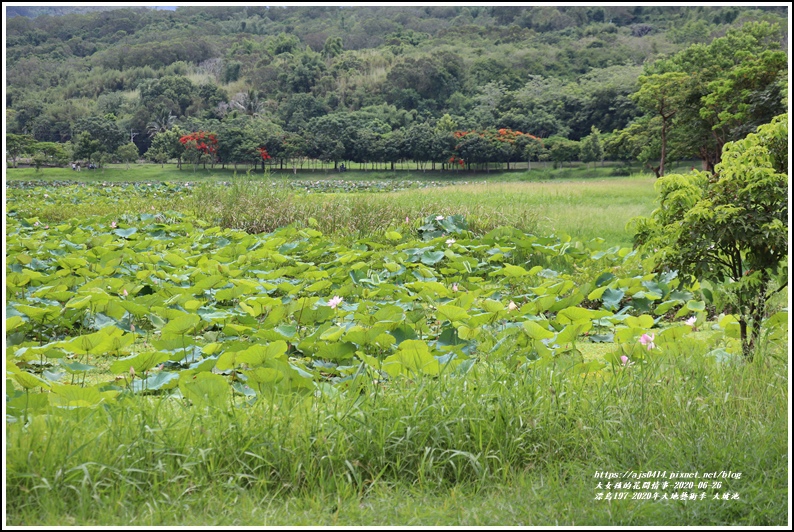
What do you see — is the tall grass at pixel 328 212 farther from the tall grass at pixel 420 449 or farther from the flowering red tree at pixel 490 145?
the flowering red tree at pixel 490 145

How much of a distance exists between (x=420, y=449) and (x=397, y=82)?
2776 cm

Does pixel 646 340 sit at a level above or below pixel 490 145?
below

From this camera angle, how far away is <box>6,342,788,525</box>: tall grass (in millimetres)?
1538

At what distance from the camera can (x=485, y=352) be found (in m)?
2.46

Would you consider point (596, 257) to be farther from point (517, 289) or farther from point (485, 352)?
point (485, 352)

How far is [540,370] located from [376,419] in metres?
0.65

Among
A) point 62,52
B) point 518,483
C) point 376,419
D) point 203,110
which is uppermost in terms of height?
point 62,52

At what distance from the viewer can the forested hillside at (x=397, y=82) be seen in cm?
1608

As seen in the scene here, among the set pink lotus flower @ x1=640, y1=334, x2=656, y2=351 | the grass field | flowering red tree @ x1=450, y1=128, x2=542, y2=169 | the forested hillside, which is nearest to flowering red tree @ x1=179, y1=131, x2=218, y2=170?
the forested hillside

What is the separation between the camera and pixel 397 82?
2812 centimetres

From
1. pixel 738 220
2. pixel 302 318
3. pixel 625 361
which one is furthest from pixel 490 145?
pixel 625 361

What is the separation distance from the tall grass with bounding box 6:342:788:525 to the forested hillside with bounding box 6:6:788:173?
13247 millimetres

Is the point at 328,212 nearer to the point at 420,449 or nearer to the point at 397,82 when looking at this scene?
the point at 420,449

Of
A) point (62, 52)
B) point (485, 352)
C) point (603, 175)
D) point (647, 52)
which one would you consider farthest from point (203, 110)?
point (485, 352)
